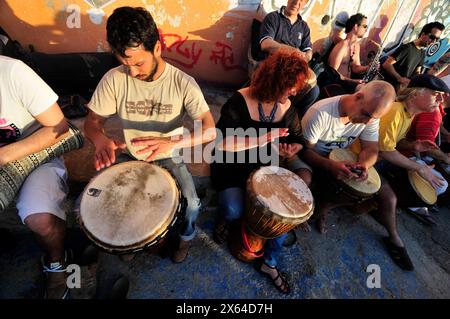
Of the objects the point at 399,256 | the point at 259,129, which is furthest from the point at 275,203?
the point at 399,256

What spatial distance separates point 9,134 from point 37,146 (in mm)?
234

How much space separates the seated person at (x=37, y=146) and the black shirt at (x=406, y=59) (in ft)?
19.7

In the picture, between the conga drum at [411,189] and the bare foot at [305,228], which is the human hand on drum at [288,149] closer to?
the bare foot at [305,228]

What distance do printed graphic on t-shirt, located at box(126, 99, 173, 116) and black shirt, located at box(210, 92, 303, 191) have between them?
594 millimetres

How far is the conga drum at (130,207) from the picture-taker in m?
1.63

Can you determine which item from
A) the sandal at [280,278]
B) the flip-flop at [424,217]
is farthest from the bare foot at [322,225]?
the flip-flop at [424,217]

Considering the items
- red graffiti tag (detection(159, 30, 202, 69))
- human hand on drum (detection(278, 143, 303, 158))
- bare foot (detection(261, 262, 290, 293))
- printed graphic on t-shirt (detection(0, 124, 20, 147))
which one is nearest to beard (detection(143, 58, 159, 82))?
printed graphic on t-shirt (detection(0, 124, 20, 147))

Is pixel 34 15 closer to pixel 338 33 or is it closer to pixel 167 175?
pixel 167 175

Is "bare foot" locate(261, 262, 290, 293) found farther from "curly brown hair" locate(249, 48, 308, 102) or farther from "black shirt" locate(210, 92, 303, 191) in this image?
"curly brown hair" locate(249, 48, 308, 102)

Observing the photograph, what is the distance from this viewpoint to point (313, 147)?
2844 mm
